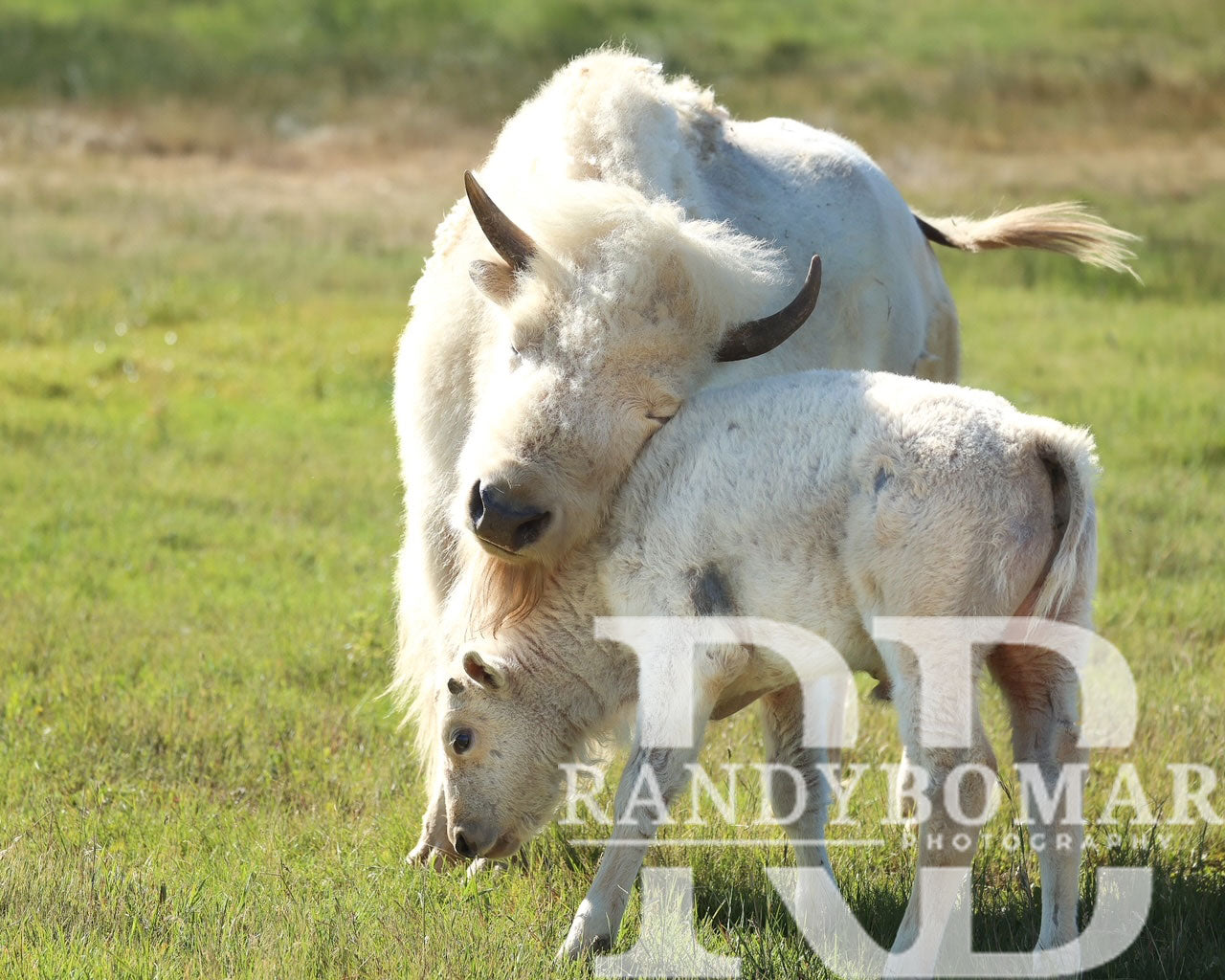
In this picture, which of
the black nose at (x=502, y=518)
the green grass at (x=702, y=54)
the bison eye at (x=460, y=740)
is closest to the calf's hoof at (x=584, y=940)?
the bison eye at (x=460, y=740)

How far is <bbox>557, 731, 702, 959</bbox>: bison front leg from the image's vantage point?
409cm

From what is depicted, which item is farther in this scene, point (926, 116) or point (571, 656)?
point (926, 116)

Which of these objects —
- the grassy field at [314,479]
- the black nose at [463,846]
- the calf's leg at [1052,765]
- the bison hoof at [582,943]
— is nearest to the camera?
the calf's leg at [1052,765]

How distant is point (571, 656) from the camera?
4434 mm

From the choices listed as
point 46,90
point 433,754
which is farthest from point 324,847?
point 46,90

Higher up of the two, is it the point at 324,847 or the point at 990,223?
the point at 990,223

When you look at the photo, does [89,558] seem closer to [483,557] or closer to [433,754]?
[433,754]

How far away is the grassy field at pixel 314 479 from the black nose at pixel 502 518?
107cm

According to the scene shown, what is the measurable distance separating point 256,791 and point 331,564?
2.85 metres

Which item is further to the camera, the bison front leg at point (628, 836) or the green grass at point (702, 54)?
the green grass at point (702, 54)

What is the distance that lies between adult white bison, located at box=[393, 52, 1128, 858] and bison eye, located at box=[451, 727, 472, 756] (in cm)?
36

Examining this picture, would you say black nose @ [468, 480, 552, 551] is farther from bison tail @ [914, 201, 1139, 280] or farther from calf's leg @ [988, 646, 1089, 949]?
bison tail @ [914, 201, 1139, 280]

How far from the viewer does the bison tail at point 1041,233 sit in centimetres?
645

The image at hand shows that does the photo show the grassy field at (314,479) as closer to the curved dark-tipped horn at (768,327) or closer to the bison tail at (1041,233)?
the curved dark-tipped horn at (768,327)
